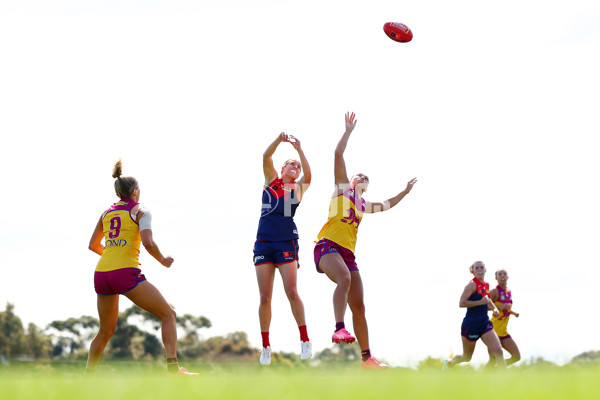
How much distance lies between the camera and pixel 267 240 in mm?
9758

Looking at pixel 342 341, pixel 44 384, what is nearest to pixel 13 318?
pixel 342 341

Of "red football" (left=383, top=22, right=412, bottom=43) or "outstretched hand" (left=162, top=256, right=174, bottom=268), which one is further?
"red football" (left=383, top=22, right=412, bottom=43)

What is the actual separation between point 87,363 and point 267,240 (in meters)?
2.81

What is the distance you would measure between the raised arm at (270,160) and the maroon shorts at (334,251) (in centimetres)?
112

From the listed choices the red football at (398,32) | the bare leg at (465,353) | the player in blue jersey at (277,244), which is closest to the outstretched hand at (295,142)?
the player in blue jersey at (277,244)

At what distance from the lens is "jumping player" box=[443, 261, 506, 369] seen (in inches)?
507

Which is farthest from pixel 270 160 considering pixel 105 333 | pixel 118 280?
pixel 105 333

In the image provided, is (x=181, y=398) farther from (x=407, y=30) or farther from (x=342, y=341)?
(x=407, y=30)

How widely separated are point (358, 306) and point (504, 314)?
5563 millimetres

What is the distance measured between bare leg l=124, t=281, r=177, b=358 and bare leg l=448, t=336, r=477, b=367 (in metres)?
6.52

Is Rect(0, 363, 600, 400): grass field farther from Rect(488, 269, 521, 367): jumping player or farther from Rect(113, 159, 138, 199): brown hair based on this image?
Rect(488, 269, 521, 367): jumping player

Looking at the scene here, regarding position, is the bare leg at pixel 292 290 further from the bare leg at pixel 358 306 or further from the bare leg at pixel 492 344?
the bare leg at pixel 492 344

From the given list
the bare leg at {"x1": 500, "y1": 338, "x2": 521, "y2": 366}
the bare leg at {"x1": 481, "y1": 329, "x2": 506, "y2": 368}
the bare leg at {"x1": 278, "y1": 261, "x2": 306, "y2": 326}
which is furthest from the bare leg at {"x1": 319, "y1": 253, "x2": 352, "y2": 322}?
the bare leg at {"x1": 500, "y1": 338, "x2": 521, "y2": 366}

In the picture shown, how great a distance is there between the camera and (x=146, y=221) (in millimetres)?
8547
